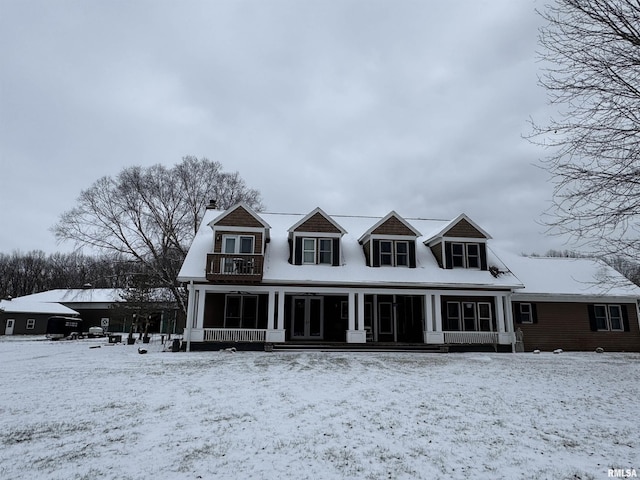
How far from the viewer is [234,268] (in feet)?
58.9

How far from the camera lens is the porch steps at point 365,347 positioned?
17.8m

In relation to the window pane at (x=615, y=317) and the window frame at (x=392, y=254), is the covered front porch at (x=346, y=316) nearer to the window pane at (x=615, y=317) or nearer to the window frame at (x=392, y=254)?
the window frame at (x=392, y=254)

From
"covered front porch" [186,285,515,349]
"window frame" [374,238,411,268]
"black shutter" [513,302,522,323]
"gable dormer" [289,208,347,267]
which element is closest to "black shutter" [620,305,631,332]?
"black shutter" [513,302,522,323]

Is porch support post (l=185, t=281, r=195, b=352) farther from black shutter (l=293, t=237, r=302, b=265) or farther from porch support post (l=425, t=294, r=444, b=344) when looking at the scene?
porch support post (l=425, t=294, r=444, b=344)

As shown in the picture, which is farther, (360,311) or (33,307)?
(33,307)

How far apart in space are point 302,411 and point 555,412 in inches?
179

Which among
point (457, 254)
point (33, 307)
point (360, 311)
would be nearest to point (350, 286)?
point (360, 311)

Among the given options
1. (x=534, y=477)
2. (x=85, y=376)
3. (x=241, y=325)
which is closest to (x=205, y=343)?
(x=241, y=325)

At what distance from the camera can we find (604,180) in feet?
21.1

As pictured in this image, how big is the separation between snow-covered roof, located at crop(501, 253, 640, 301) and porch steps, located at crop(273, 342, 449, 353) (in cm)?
535

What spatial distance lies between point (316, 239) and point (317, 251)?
59 centimetres

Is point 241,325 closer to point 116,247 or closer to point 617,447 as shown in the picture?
point 116,247

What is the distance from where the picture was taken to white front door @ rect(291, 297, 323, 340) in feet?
67.5

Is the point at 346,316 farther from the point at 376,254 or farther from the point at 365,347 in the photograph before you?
the point at 376,254
